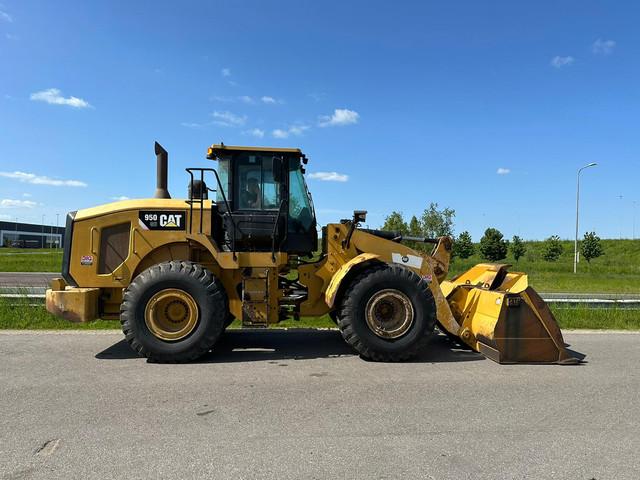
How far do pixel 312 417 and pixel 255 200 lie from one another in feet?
11.7

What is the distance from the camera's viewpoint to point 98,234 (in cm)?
665

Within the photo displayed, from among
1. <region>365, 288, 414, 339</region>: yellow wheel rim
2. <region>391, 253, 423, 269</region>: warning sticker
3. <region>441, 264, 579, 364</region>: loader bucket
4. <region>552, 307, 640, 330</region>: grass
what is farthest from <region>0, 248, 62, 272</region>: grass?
<region>441, 264, 579, 364</region>: loader bucket

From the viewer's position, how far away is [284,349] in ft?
22.8

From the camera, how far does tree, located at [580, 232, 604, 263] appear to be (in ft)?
149

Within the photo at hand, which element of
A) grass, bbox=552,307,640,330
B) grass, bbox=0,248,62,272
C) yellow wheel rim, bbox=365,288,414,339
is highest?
yellow wheel rim, bbox=365,288,414,339

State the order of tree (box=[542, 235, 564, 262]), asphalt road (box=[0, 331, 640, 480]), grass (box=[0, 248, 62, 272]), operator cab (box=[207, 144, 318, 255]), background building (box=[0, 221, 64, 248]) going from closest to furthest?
Result: asphalt road (box=[0, 331, 640, 480]), operator cab (box=[207, 144, 318, 255]), grass (box=[0, 248, 62, 272]), tree (box=[542, 235, 564, 262]), background building (box=[0, 221, 64, 248])

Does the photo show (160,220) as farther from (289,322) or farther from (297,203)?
(289,322)

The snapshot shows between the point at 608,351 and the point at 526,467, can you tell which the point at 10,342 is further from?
the point at 608,351

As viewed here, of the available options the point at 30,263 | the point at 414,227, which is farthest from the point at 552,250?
the point at 30,263

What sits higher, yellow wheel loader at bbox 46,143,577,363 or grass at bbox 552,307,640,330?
yellow wheel loader at bbox 46,143,577,363

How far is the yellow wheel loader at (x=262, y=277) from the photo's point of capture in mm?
6090

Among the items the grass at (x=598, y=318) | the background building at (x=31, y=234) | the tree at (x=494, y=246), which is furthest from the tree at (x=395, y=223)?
the background building at (x=31, y=234)

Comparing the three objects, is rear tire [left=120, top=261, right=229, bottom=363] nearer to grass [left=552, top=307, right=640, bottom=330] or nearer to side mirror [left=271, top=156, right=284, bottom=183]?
side mirror [left=271, top=156, right=284, bottom=183]

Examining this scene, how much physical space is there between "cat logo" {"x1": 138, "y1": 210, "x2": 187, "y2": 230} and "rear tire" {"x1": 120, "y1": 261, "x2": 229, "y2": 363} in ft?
2.27
